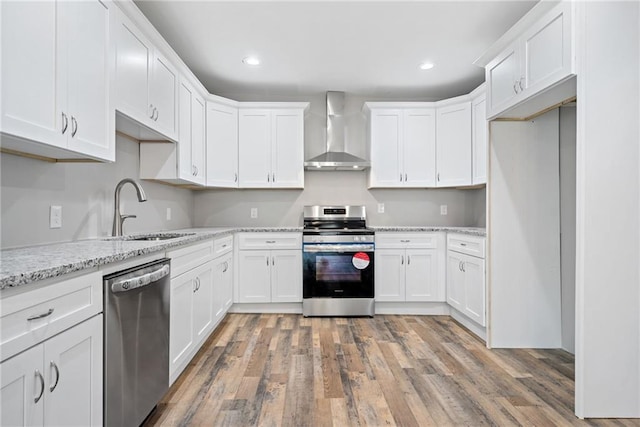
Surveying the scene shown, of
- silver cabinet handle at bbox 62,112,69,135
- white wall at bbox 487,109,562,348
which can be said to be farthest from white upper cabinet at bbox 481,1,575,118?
silver cabinet handle at bbox 62,112,69,135

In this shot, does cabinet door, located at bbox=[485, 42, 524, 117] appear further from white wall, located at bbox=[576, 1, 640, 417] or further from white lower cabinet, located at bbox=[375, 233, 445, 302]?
white lower cabinet, located at bbox=[375, 233, 445, 302]

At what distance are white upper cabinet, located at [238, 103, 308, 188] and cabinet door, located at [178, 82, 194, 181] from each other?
0.79 m

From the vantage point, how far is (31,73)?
1292mm

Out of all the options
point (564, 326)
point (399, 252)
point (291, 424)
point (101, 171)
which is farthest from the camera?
point (399, 252)

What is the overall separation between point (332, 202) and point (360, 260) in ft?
3.25

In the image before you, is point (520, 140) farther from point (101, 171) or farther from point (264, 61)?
point (101, 171)

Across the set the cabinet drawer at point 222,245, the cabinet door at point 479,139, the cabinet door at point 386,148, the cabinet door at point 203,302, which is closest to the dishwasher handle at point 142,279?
the cabinet door at point 203,302

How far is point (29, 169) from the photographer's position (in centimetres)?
171

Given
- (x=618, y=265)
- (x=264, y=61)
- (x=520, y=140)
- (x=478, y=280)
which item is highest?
(x=264, y=61)

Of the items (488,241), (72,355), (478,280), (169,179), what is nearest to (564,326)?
(478,280)

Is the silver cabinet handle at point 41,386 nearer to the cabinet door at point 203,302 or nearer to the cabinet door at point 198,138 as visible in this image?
the cabinet door at point 203,302

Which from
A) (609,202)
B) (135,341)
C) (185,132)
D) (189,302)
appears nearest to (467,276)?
(609,202)

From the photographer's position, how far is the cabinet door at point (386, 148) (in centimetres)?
390

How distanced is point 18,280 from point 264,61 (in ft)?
9.56
